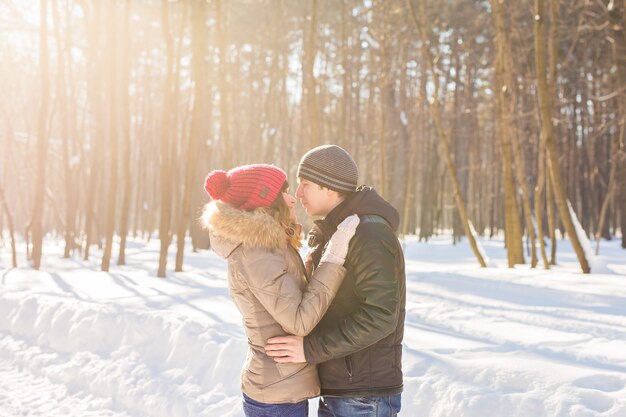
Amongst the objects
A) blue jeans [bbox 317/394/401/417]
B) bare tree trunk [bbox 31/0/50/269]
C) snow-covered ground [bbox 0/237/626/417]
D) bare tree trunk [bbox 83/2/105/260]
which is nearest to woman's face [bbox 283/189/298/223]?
blue jeans [bbox 317/394/401/417]

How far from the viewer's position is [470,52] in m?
22.2

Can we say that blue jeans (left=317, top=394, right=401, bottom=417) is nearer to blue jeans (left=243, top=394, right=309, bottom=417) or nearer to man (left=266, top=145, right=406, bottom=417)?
man (left=266, top=145, right=406, bottom=417)

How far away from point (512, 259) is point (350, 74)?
15404 millimetres

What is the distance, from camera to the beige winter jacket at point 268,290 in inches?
81.6

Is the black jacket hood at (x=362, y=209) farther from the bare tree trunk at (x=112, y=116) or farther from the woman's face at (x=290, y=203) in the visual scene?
the bare tree trunk at (x=112, y=116)

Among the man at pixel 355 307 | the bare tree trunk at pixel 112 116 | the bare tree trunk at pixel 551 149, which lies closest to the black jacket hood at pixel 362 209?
the man at pixel 355 307

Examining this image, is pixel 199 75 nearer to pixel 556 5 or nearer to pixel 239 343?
pixel 556 5

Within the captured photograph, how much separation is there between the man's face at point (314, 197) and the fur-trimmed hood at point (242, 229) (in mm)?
199

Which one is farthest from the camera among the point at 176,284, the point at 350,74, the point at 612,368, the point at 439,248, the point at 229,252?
the point at 350,74

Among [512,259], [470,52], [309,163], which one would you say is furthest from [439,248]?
[309,163]

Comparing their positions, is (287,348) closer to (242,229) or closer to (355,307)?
(355,307)

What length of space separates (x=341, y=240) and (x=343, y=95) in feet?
55.1

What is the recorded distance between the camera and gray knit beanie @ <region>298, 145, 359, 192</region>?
2219mm

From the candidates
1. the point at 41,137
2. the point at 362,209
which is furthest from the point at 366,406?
the point at 41,137
